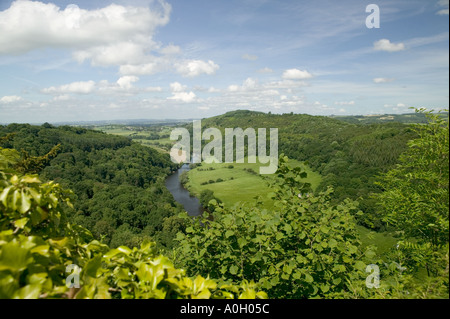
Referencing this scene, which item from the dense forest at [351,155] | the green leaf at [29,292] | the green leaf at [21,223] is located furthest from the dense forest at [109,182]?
the dense forest at [351,155]

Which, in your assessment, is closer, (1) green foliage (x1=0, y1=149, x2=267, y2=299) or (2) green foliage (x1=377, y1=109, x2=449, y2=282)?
(1) green foliage (x1=0, y1=149, x2=267, y2=299)

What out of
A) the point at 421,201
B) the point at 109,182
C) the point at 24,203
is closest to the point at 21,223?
the point at 24,203

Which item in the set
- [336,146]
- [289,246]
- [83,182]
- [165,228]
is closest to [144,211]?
[165,228]

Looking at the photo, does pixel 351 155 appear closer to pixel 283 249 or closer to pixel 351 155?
pixel 351 155

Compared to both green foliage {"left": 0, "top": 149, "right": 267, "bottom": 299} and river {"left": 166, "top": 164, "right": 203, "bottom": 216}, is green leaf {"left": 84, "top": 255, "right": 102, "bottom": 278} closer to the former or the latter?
green foliage {"left": 0, "top": 149, "right": 267, "bottom": 299}

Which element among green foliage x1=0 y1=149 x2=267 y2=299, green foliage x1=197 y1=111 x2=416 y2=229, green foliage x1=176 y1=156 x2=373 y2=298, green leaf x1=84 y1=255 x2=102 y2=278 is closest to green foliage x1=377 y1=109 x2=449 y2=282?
green foliage x1=176 y1=156 x2=373 y2=298
